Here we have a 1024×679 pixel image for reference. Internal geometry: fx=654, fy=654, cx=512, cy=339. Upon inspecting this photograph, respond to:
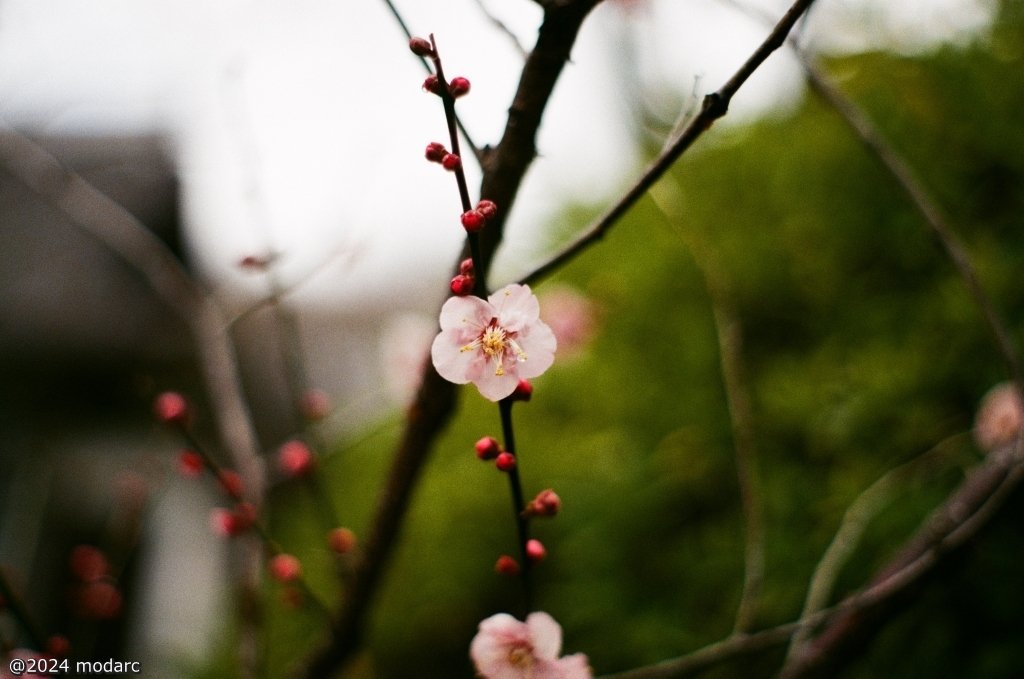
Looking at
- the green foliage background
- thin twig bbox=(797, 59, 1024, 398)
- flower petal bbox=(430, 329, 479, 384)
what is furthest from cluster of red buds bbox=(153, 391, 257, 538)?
thin twig bbox=(797, 59, 1024, 398)

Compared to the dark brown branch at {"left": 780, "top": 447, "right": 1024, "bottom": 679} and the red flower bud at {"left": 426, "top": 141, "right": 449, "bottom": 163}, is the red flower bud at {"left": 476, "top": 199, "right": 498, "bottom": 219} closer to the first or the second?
the red flower bud at {"left": 426, "top": 141, "right": 449, "bottom": 163}

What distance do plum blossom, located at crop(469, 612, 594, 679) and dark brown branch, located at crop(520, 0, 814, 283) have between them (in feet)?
0.92

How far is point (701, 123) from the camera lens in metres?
0.46

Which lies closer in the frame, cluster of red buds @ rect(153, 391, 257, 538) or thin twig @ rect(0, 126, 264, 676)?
cluster of red buds @ rect(153, 391, 257, 538)

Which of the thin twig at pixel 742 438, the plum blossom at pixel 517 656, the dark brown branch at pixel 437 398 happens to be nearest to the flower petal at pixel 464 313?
the dark brown branch at pixel 437 398

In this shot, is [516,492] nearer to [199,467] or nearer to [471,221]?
[471,221]

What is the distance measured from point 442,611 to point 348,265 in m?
0.75

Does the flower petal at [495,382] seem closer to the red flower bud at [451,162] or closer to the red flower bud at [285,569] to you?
the red flower bud at [451,162]

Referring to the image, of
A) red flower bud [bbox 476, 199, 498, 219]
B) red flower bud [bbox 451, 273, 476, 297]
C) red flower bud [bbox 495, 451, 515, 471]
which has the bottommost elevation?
red flower bud [bbox 495, 451, 515, 471]

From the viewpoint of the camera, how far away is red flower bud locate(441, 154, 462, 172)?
42 centimetres

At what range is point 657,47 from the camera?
2066 millimetres

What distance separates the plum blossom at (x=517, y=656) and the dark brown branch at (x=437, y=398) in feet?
0.66

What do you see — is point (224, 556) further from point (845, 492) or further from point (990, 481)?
point (990, 481)

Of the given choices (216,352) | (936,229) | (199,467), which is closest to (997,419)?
(936,229)
